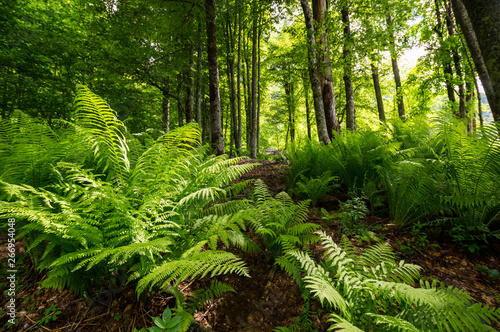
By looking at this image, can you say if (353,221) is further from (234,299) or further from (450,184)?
(234,299)

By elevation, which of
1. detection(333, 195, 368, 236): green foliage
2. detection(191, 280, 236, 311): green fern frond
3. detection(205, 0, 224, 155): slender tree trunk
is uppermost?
detection(205, 0, 224, 155): slender tree trunk

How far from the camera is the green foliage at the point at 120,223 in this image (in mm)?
1103

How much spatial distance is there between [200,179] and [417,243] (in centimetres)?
217

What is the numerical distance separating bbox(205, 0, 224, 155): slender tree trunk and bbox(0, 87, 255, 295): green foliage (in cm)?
294

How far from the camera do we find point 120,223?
4.42ft

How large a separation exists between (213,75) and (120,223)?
440 cm

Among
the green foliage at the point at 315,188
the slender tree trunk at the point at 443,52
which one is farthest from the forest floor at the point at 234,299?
the slender tree trunk at the point at 443,52

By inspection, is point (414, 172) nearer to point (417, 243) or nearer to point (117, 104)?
point (417, 243)

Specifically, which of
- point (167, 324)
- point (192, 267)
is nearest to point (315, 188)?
point (192, 267)

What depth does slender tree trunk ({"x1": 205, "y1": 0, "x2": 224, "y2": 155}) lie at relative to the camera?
489 cm

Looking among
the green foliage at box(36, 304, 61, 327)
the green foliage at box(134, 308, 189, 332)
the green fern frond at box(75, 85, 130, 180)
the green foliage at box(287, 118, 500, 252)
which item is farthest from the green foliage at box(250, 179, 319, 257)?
the green foliage at box(36, 304, 61, 327)

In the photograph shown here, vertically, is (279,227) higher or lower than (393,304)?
higher

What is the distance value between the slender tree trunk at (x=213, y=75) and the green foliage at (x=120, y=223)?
294 cm

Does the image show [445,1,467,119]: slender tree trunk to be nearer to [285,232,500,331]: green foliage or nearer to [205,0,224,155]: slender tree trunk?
[205,0,224,155]: slender tree trunk
